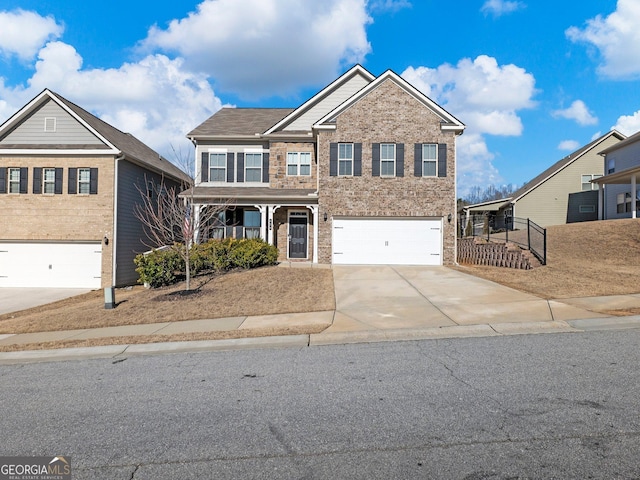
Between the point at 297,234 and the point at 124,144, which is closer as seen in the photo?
the point at 297,234

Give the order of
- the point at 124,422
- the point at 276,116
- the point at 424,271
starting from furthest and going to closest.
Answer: the point at 276,116, the point at 424,271, the point at 124,422

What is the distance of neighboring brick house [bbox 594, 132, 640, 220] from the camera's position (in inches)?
1024

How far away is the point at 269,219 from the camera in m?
19.9

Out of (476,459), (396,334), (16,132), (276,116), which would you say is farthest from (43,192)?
(476,459)

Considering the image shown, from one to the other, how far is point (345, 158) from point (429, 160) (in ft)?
12.8

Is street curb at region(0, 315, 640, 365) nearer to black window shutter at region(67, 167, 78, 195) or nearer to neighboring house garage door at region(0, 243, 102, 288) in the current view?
neighboring house garage door at region(0, 243, 102, 288)

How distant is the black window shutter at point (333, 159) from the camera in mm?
19312

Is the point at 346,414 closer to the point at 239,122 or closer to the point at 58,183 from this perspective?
the point at 58,183

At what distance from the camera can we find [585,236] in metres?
20.8

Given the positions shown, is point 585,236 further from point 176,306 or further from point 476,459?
point 476,459

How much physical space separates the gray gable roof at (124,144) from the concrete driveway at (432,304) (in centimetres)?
1308

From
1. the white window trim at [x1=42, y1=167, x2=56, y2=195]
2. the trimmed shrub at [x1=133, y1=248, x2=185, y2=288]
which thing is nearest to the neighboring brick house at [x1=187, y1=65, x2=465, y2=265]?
the trimmed shrub at [x1=133, y1=248, x2=185, y2=288]

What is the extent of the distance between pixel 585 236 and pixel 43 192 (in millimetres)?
26866

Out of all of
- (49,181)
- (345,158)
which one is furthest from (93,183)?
(345,158)
